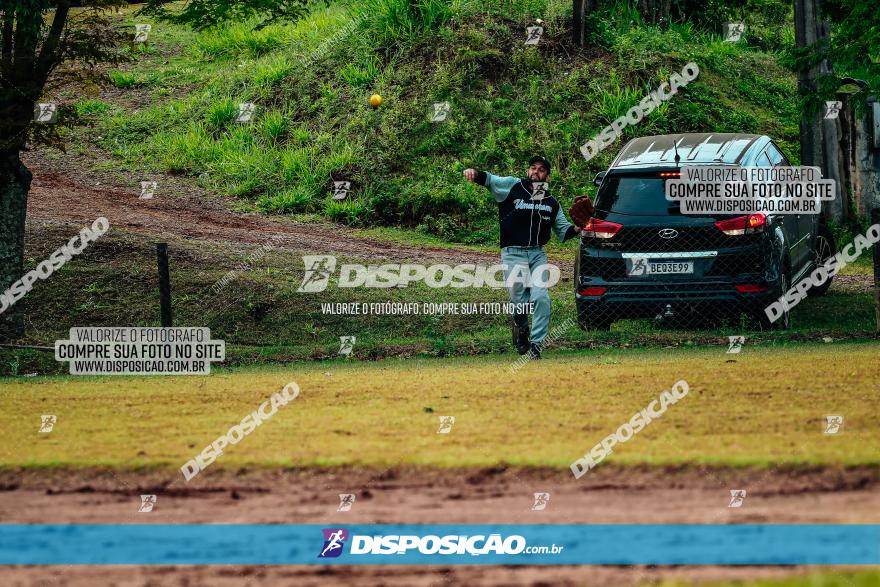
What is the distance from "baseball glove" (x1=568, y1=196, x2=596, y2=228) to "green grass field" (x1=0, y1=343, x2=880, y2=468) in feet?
5.16

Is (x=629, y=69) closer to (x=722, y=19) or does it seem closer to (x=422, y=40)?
(x=422, y=40)

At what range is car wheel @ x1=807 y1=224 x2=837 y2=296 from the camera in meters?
15.5

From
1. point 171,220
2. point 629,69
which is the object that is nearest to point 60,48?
point 171,220

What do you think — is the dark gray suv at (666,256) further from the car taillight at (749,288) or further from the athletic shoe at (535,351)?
the athletic shoe at (535,351)

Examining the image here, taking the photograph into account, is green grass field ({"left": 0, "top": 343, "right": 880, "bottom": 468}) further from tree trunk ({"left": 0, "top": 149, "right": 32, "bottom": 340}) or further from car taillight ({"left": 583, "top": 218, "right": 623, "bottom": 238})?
tree trunk ({"left": 0, "top": 149, "right": 32, "bottom": 340})

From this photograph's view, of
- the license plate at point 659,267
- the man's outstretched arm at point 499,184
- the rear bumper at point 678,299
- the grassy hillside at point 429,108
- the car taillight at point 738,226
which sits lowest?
the rear bumper at point 678,299

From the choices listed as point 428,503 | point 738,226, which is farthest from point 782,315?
point 428,503

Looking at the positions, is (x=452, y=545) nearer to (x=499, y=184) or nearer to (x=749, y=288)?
(x=499, y=184)

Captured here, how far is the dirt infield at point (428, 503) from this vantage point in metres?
5.46

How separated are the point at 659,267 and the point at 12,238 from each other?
27.8ft

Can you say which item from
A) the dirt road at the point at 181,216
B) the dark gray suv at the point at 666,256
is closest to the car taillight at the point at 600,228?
the dark gray suv at the point at 666,256

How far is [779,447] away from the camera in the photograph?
24.2 feet

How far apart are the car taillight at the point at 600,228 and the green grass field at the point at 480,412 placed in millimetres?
1393

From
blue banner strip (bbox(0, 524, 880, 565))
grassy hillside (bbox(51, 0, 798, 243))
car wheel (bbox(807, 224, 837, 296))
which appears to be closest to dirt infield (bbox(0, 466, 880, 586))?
blue banner strip (bbox(0, 524, 880, 565))
